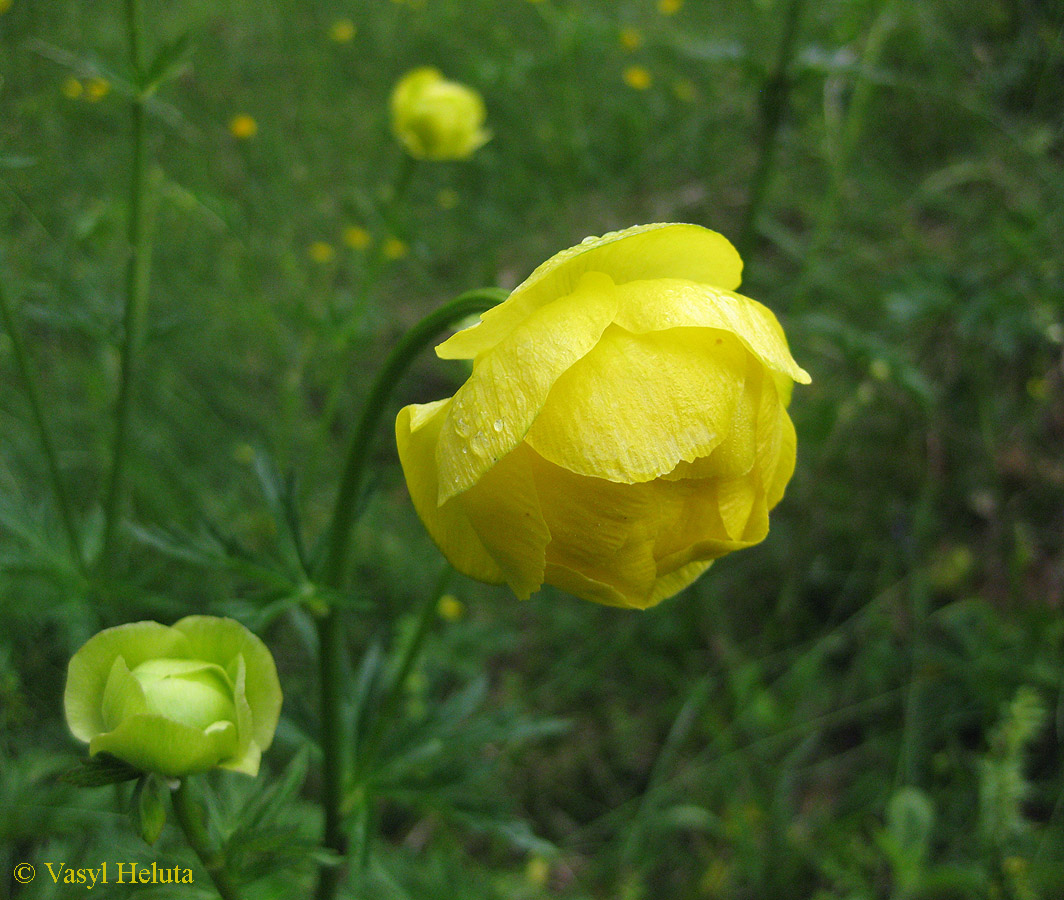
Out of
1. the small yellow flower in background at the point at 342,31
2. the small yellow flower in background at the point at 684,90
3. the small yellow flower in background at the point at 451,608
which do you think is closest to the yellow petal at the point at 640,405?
the small yellow flower in background at the point at 451,608

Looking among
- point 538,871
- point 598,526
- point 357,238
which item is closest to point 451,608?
point 538,871

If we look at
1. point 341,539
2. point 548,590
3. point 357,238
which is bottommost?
point 548,590

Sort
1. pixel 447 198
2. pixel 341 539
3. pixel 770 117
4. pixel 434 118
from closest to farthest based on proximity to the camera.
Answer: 1. pixel 341 539
2. pixel 770 117
3. pixel 434 118
4. pixel 447 198

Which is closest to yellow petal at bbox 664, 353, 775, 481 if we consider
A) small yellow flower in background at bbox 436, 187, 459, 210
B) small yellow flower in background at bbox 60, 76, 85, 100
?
small yellow flower in background at bbox 60, 76, 85, 100

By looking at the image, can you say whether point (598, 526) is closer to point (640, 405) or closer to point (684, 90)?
point (640, 405)

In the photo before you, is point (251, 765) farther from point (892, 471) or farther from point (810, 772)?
point (892, 471)

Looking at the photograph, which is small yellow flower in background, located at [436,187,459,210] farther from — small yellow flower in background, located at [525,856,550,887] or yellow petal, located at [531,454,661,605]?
yellow petal, located at [531,454,661,605]

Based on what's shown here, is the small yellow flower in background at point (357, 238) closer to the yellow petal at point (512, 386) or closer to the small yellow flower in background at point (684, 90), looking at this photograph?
the small yellow flower in background at point (684, 90)

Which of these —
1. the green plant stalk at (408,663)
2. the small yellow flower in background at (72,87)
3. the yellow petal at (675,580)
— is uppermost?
the small yellow flower in background at (72,87)
